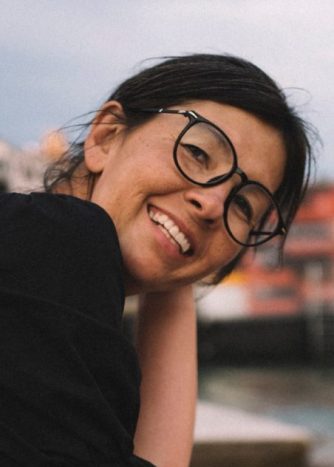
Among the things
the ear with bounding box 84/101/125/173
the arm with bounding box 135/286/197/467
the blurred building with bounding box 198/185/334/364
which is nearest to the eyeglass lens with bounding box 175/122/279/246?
the ear with bounding box 84/101/125/173

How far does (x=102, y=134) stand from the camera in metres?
1.05

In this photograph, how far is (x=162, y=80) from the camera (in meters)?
1.04

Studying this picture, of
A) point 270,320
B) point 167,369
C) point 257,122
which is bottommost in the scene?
point 167,369

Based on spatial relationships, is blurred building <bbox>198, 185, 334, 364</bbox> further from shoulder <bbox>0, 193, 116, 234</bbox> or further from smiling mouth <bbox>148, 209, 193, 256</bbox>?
shoulder <bbox>0, 193, 116, 234</bbox>

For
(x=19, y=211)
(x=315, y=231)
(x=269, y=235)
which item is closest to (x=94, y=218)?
(x=19, y=211)

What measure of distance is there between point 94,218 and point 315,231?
17825 millimetres

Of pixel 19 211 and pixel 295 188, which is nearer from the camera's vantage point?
pixel 19 211

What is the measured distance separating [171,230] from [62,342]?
0.23m

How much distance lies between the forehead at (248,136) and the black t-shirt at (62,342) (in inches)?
8.3

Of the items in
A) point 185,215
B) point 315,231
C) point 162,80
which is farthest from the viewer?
point 315,231

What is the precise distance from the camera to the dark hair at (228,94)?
38.1 inches

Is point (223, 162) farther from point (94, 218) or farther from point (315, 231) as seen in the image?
point (315, 231)

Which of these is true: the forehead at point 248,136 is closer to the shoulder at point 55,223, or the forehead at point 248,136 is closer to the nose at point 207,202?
the nose at point 207,202

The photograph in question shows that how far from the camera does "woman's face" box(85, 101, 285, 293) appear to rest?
0.92m
